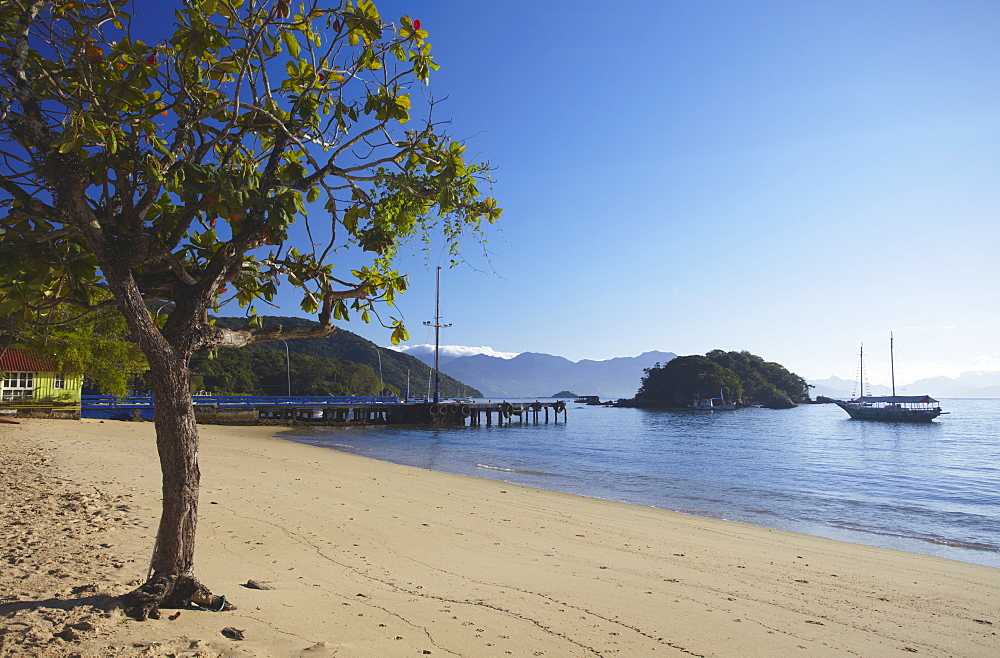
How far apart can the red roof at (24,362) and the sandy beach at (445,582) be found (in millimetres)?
21698

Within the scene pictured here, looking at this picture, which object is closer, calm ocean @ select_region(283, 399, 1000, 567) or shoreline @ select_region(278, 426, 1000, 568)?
shoreline @ select_region(278, 426, 1000, 568)

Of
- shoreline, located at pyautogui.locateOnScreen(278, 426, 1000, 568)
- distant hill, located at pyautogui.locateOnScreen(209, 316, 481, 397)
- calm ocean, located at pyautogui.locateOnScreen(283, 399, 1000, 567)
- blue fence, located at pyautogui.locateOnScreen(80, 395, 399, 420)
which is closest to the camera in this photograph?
shoreline, located at pyautogui.locateOnScreen(278, 426, 1000, 568)

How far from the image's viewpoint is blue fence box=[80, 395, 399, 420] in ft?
103

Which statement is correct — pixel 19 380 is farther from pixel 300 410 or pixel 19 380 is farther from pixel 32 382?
pixel 300 410

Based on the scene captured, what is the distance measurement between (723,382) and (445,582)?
121058mm

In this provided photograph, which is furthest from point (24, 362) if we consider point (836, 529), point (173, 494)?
point (836, 529)

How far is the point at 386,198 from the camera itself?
3.92m

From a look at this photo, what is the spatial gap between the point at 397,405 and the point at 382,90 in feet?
166

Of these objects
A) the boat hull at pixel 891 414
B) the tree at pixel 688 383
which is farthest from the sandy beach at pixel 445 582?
the tree at pixel 688 383

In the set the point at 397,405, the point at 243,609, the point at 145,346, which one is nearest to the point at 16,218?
the point at 145,346

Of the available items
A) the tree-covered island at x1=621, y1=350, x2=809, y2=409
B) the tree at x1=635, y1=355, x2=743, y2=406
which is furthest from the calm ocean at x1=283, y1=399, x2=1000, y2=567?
the tree-covered island at x1=621, y1=350, x2=809, y2=409

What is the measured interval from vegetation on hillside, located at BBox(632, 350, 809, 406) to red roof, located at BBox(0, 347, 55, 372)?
111 meters

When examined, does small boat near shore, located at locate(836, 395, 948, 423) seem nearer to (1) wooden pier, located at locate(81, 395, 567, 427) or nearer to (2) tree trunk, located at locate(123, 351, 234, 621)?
(1) wooden pier, located at locate(81, 395, 567, 427)

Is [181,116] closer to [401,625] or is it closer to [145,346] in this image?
[145,346]
